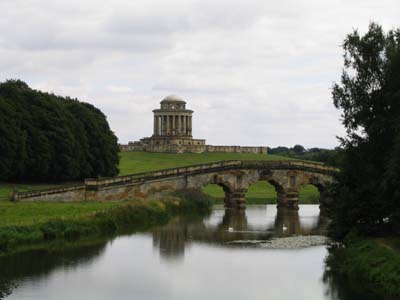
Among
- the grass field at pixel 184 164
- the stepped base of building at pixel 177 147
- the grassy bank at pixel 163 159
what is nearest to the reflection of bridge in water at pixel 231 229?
the grass field at pixel 184 164

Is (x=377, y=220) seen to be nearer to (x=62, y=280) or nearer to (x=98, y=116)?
(x=62, y=280)

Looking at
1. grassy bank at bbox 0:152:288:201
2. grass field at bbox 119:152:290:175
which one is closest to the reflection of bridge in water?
grassy bank at bbox 0:152:288:201

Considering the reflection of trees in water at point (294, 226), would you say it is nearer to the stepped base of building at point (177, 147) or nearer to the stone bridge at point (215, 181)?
the stone bridge at point (215, 181)

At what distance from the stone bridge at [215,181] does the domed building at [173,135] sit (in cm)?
7692

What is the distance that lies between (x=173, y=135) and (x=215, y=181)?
91.6 meters

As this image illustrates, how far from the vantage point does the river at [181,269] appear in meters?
37.1

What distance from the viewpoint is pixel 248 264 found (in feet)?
148

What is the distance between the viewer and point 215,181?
88938 millimetres

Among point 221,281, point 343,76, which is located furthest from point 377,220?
point 221,281

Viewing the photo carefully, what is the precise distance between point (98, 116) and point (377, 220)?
59.3m

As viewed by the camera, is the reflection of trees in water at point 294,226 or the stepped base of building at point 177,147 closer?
the reflection of trees in water at point 294,226

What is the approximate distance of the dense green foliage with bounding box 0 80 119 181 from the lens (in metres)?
79.9

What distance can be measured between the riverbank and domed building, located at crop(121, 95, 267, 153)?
95.6 m

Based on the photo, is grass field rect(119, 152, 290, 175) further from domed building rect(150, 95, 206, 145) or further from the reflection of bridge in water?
the reflection of bridge in water
